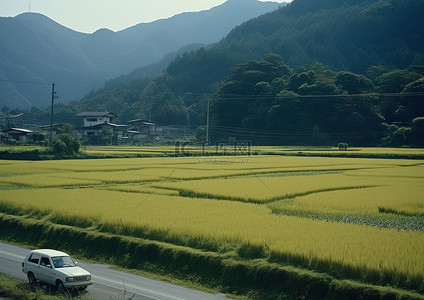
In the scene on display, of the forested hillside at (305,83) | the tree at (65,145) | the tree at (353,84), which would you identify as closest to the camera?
the tree at (65,145)

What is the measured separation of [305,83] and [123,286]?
79.9 meters

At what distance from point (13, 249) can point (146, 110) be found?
4217 inches

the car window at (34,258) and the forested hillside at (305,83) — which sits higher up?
the forested hillside at (305,83)

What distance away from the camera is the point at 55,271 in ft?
34.8

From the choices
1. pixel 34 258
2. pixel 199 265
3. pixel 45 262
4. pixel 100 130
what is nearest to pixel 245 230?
Result: pixel 199 265

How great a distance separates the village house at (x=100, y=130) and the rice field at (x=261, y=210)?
4650 cm

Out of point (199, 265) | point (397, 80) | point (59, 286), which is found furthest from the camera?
point (397, 80)

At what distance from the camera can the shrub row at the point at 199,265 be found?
9.98 meters

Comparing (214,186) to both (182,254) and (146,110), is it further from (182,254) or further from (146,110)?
(146,110)

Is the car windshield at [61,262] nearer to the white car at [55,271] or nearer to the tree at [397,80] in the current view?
the white car at [55,271]

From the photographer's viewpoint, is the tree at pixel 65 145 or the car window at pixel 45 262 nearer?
the car window at pixel 45 262

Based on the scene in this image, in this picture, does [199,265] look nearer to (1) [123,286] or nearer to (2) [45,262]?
(1) [123,286]

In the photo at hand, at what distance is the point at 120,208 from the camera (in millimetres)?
17250

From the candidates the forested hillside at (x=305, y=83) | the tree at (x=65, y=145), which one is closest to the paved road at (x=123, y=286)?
the tree at (x=65, y=145)
